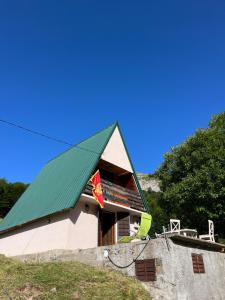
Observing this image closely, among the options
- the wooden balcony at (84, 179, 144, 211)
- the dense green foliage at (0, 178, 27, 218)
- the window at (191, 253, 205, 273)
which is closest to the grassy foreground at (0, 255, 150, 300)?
the window at (191, 253, 205, 273)

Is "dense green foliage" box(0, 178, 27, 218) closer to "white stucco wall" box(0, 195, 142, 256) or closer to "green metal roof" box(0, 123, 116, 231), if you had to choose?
"green metal roof" box(0, 123, 116, 231)

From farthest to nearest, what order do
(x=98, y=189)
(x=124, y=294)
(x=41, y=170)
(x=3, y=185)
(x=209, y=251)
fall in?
(x=3, y=185), (x=41, y=170), (x=98, y=189), (x=209, y=251), (x=124, y=294)

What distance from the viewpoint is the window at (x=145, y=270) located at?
10262mm

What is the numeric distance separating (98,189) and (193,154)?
763cm

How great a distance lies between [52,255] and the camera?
576 inches

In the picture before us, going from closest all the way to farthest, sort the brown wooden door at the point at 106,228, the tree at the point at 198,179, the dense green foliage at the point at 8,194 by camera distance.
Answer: the brown wooden door at the point at 106,228 < the tree at the point at 198,179 < the dense green foliage at the point at 8,194

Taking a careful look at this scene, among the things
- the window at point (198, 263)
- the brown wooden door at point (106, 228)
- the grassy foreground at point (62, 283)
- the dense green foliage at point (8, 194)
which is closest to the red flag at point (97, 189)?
the brown wooden door at point (106, 228)

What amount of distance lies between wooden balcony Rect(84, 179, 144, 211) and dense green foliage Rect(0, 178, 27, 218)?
84.0ft

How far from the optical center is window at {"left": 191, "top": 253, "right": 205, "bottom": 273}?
11.0 metres

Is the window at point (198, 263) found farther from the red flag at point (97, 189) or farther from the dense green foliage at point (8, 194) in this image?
the dense green foliage at point (8, 194)

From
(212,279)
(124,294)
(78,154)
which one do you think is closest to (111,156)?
(78,154)

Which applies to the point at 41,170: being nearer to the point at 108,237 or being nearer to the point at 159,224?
the point at 108,237

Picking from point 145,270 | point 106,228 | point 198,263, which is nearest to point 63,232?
point 106,228

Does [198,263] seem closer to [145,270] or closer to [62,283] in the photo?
[145,270]
